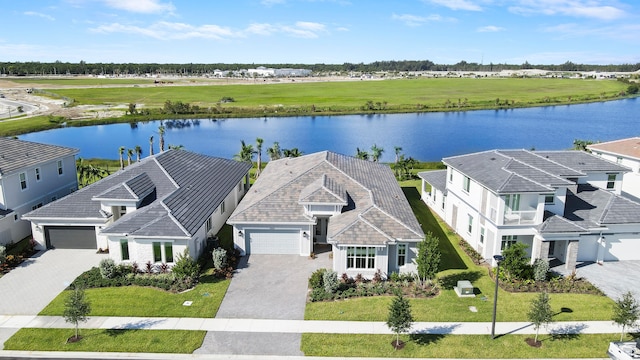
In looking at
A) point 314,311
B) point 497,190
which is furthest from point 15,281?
point 497,190

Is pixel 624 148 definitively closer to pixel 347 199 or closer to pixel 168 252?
pixel 347 199

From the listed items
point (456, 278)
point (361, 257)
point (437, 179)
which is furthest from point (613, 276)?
point (437, 179)

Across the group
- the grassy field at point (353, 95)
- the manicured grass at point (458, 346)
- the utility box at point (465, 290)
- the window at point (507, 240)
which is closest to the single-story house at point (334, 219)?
the utility box at point (465, 290)

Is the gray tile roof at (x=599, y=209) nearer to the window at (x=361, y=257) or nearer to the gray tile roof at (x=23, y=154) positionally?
the window at (x=361, y=257)

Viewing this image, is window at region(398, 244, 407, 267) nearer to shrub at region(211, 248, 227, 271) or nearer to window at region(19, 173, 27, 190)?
shrub at region(211, 248, 227, 271)

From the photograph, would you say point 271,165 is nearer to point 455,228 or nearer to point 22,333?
point 455,228
